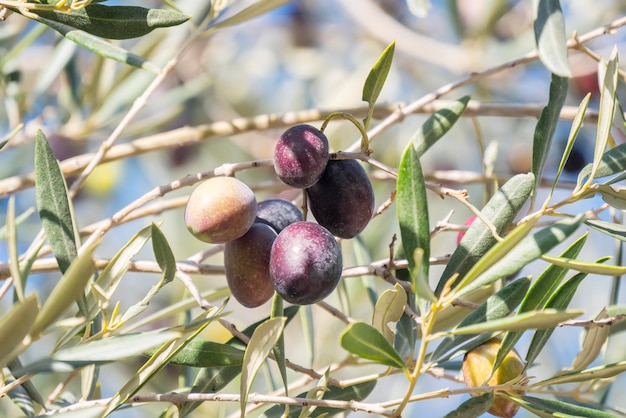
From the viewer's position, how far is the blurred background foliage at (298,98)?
1.90 metres

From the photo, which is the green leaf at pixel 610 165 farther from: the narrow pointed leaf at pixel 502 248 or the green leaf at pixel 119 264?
the green leaf at pixel 119 264

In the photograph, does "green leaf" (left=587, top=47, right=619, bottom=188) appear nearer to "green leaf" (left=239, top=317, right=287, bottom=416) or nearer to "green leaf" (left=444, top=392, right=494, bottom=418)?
"green leaf" (left=444, top=392, right=494, bottom=418)

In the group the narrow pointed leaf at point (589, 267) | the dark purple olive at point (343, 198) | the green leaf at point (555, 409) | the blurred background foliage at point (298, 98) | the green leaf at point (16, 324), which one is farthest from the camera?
the blurred background foliage at point (298, 98)

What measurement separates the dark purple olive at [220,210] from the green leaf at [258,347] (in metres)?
Result: 0.18

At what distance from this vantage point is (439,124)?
96cm

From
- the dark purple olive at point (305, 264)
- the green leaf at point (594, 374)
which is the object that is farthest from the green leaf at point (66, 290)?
the green leaf at point (594, 374)

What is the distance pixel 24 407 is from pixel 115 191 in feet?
6.64

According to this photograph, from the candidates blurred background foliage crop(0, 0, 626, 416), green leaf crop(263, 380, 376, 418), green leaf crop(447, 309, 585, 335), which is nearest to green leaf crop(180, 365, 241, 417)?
green leaf crop(263, 380, 376, 418)

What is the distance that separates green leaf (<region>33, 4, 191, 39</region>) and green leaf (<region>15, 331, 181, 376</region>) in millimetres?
351

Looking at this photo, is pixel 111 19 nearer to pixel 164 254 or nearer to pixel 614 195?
pixel 164 254

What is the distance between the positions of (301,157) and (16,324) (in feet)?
1.23

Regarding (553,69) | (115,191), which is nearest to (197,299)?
(553,69)

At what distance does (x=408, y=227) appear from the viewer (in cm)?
72

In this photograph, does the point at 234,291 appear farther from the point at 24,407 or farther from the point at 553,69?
the point at 553,69
